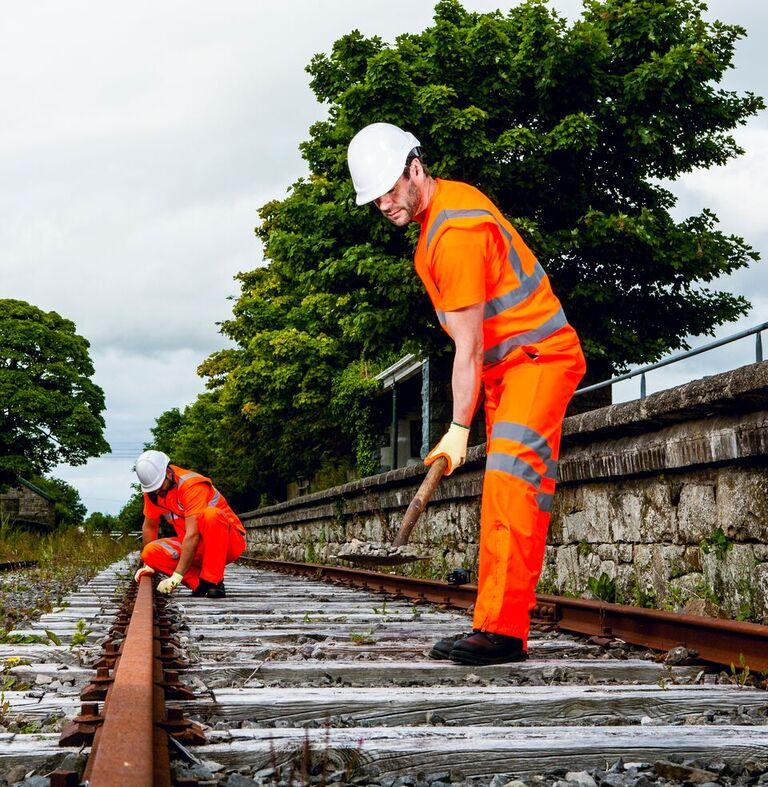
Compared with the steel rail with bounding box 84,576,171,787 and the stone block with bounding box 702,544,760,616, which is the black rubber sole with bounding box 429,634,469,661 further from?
the stone block with bounding box 702,544,760,616

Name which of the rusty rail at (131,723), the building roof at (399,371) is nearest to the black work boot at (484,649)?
the rusty rail at (131,723)

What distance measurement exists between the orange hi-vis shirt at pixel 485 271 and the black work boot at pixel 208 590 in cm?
427

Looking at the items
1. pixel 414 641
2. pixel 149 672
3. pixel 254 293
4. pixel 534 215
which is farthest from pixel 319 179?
pixel 149 672

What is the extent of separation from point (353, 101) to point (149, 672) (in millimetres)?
16313

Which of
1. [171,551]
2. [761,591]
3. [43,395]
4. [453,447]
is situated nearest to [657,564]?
[761,591]

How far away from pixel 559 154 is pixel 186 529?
45.3 ft

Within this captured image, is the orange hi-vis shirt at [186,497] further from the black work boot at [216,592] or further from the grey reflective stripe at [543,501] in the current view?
the grey reflective stripe at [543,501]

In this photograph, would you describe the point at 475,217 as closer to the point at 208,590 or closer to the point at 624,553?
the point at 624,553

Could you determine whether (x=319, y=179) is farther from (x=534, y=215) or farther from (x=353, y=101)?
(x=534, y=215)

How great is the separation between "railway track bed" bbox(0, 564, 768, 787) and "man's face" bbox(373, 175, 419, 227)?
168 centimetres

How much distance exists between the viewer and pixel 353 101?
18.0 m

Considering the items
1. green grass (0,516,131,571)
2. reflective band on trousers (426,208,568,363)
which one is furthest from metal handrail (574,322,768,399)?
green grass (0,516,131,571)

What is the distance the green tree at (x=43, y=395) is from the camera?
44.9 metres

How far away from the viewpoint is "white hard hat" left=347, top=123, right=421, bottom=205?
373 centimetres
